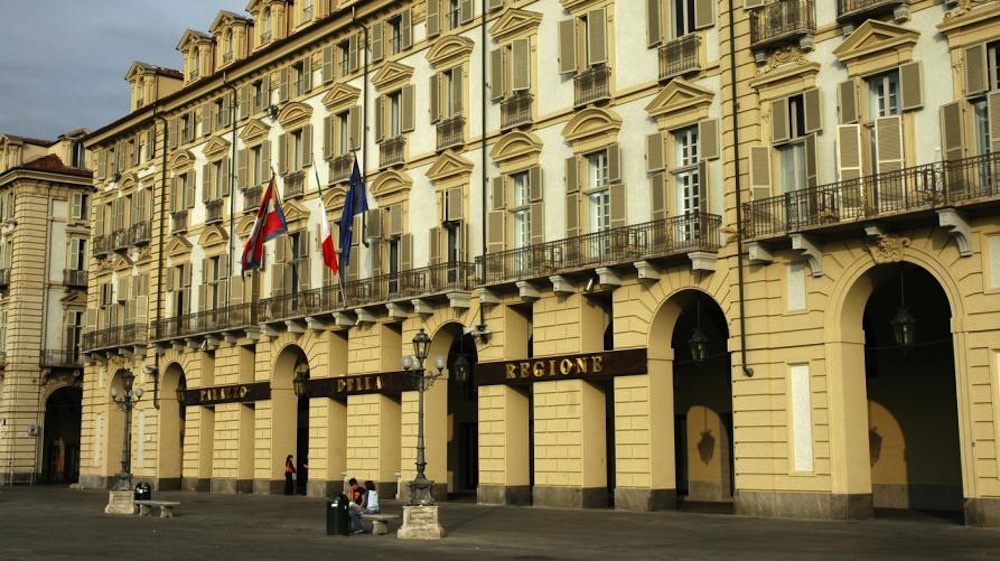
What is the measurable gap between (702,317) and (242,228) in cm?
2149

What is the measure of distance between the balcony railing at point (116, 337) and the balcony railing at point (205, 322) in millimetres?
1169

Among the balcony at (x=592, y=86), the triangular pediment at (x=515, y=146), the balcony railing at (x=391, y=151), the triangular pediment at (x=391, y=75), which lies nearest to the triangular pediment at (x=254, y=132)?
the triangular pediment at (x=391, y=75)

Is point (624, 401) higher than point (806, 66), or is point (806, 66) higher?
point (806, 66)

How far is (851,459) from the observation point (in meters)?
27.5

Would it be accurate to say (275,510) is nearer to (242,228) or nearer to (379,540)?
(379,540)

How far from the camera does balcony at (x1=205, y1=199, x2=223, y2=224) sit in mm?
51469

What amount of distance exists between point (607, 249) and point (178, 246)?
88.9ft

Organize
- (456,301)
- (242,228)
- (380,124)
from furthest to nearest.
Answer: (242,228)
(380,124)
(456,301)

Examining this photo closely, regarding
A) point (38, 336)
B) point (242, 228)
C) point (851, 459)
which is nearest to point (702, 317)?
point (851, 459)

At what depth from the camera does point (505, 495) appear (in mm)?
36000

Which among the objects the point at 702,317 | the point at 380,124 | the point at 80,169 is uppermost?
the point at 80,169

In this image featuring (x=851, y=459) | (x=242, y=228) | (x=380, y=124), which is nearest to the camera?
(x=851, y=459)

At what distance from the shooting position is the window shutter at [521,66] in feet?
120

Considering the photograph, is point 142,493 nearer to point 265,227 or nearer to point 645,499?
point 265,227
